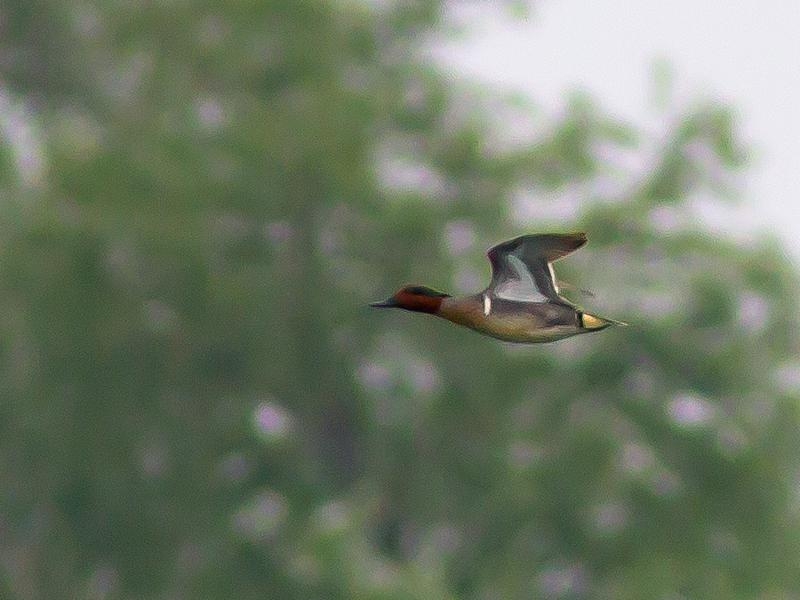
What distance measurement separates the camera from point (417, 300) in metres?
6.70

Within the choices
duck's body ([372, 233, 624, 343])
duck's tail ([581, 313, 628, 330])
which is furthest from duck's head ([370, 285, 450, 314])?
duck's tail ([581, 313, 628, 330])

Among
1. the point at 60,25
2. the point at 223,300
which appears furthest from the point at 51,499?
the point at 60,25

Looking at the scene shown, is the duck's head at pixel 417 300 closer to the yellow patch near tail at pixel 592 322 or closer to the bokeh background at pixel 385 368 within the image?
the yellow patch near tail at pixel 592 322

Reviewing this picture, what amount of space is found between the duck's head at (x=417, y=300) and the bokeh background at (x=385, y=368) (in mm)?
12333

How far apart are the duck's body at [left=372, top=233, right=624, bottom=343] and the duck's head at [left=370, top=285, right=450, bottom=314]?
0.05ft

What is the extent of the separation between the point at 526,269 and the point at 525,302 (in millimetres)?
173

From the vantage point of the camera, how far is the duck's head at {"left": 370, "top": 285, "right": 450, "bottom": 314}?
6598 mm

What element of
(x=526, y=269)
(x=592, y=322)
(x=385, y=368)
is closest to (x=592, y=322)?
(x=592, y=322)

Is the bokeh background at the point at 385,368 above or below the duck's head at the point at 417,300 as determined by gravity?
below

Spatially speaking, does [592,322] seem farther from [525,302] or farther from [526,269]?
[526,269]

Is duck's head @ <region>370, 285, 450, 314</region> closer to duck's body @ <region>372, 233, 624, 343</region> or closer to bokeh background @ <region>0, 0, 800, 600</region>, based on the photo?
duck's body @ <region>372, 233, 624, 343</region>

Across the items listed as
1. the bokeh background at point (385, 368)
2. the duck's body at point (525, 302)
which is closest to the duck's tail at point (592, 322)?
the duck's body at point (525, 302)

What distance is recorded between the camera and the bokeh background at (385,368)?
19.6 metres

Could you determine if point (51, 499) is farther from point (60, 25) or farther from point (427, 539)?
point (60, 25)
